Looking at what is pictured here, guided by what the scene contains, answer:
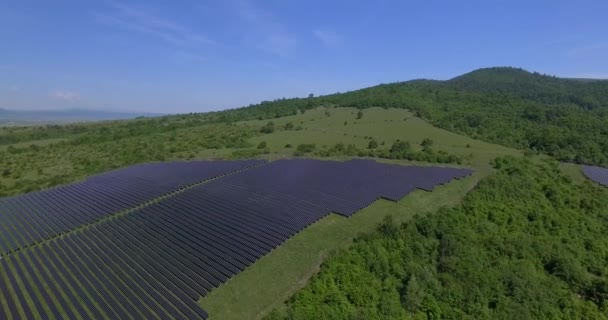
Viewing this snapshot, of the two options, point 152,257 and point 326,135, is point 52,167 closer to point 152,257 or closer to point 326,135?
point 152,257

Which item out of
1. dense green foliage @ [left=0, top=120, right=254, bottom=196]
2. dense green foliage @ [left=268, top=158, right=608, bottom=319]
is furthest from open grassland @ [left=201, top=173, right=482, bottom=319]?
dense green foliage @ [left=0, top=120, right=254, bottom=196]

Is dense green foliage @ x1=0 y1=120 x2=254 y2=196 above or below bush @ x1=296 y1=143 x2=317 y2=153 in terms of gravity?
below

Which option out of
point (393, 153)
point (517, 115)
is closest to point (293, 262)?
point (393, 153)

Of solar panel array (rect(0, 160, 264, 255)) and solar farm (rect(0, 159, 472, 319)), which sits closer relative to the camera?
solar farm (rect(0, 159, 472, 319))

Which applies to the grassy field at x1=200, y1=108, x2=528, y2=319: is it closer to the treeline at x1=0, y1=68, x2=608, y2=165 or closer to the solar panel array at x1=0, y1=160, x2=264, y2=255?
the treeline at x1=0, y1=68, x2=608, y2=165

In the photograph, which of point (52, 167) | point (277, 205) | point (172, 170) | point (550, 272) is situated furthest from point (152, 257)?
point (52, 167)

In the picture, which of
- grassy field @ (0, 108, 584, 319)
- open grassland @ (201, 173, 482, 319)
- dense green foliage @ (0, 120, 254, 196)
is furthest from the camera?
dense green foliage @ (0, 120, 254, 196)
